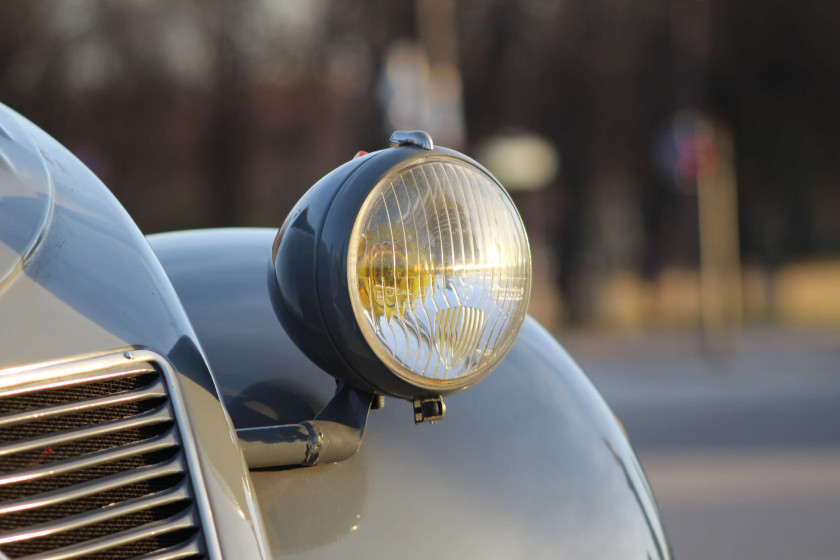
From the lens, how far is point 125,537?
0.94 metres

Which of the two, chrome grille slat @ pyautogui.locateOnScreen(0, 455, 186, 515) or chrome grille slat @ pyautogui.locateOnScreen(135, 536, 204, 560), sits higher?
chrome grille slat @ pyautogui.locateOnScreen(0, 455, 186, 515)

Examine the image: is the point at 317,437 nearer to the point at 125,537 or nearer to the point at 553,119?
the point at 125,537

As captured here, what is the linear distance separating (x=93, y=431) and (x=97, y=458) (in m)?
0.03

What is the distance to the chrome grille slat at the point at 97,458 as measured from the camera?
88 centimetres

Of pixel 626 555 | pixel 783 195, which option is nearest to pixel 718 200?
pixel 783 195

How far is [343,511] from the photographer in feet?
4.27

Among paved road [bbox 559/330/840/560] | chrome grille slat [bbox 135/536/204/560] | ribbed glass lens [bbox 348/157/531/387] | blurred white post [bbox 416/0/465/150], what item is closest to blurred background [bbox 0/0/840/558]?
blurred white post [bbox 416/0/465/150]

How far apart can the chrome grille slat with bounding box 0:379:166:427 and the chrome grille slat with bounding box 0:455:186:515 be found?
0.22 feet

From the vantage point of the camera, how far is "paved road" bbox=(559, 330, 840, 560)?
5336 mm

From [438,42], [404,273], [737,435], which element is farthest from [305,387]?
[438,42]

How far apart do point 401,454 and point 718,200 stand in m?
19.3

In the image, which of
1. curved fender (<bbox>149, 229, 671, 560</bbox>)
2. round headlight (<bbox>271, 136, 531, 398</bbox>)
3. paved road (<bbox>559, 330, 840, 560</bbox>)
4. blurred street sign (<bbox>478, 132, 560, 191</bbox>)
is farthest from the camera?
blurred street sign (<bbox>478, 132, 560, 191</bbox>)

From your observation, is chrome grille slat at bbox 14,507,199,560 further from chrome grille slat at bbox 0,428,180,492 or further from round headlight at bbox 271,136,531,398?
round headlight at bbox 271,136,531,398

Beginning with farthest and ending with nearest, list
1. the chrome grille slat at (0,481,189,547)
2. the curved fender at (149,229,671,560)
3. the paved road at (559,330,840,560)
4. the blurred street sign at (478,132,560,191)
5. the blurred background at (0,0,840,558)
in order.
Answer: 1. the blurred background at (0,0,840,558)
2. the blurred street sign at (478,132,560,191)
3. the paved road at (559,330,840,560)
4. the curved fender at (149,229,671,560)
5. the chrome grille slat at (0,481,189,547)
